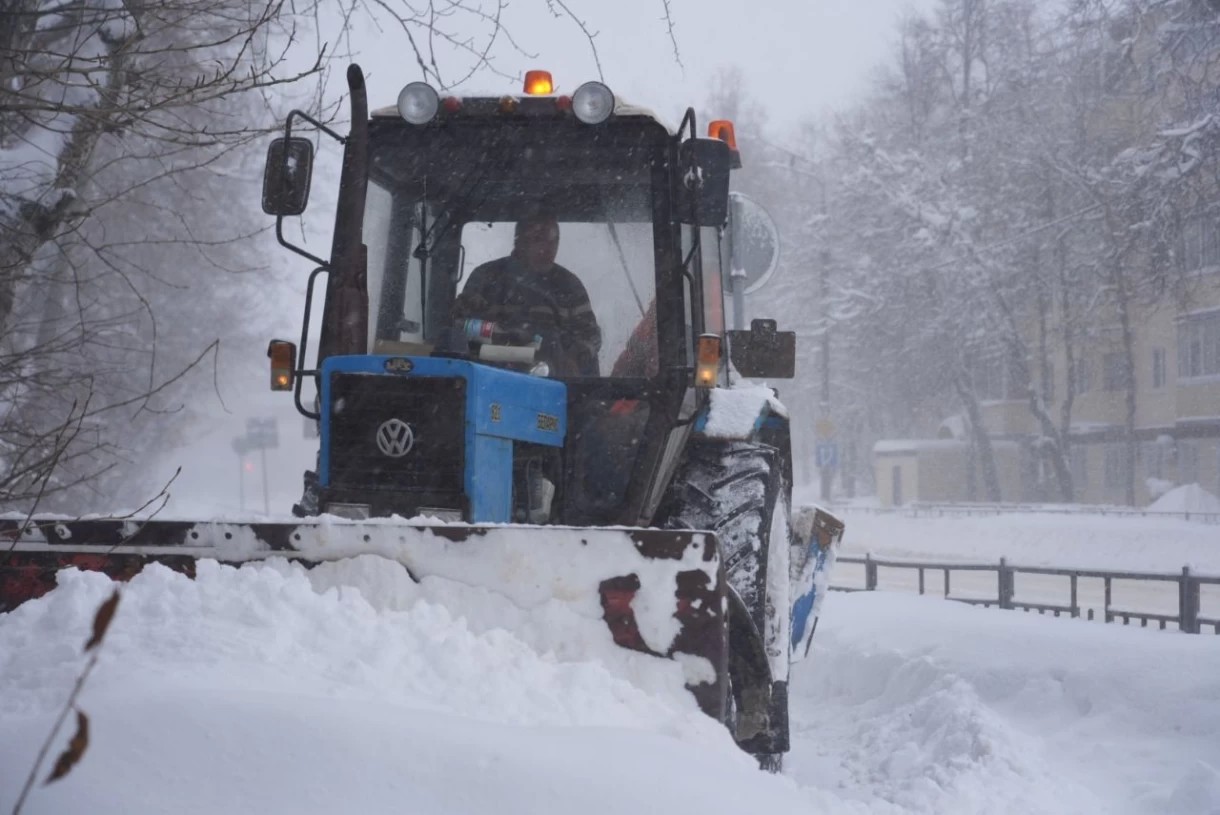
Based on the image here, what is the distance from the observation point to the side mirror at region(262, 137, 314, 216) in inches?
195

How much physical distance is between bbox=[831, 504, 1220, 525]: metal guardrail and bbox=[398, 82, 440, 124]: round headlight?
24.2m

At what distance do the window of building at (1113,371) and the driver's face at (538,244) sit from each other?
35983 millimetres

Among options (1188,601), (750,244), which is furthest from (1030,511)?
(750,244)

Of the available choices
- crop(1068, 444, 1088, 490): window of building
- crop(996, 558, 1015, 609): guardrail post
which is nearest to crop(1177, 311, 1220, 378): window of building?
crop(1068, 444, 1088, 490): window of building

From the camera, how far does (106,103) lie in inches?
205

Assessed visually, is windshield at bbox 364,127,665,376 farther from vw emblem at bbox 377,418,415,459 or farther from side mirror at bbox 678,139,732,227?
vw emblem at bbox 377,418,415,459

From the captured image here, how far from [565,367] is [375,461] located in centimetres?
96

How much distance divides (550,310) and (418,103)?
99 cm

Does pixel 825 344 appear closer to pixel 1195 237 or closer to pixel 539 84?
pixel 1195 237

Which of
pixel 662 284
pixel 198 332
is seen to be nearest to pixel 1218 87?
pixel 662 284

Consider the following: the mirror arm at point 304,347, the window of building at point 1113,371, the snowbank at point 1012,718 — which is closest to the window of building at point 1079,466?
the window of building at point 1113,371

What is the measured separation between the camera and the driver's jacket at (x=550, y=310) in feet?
17.2

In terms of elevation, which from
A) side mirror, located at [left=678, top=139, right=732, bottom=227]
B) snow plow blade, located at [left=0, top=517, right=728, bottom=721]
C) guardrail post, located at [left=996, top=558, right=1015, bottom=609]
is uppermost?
side mirror, located at [left=678, top=139, right=732, bottom=227]

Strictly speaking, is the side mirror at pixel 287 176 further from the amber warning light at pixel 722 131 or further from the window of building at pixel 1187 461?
the window of building at pixel 1187 461
